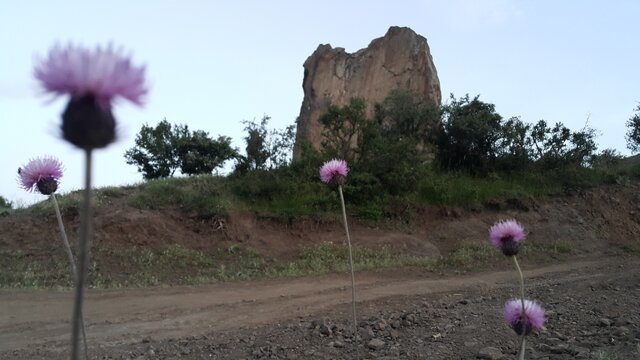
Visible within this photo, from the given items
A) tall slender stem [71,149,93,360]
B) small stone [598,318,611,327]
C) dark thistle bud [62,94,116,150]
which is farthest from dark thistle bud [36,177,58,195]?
small stone [598,318,611,327]

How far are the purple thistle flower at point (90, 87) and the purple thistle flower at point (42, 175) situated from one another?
72.5 inches

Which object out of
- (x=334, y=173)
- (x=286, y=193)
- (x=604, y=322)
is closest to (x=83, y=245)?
(x=334, y=173)

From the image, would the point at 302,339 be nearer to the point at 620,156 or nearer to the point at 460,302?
the point at 460,302

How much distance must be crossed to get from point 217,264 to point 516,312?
10454mm

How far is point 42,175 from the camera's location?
320 cm

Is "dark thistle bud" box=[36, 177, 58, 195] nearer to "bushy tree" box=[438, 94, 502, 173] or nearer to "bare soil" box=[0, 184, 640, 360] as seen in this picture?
"bare soil" box=[0, 184, 640, 360]

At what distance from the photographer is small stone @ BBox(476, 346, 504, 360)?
4820 mm

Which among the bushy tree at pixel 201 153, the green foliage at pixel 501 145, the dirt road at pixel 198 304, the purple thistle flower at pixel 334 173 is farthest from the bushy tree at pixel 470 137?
the purple thistle flower at pixel 334 173

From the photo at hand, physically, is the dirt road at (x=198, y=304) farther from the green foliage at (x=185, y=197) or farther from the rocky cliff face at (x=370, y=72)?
the rocky cliff face at (x=370, y=72)

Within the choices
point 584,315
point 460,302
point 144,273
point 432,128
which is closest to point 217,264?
point 144,273

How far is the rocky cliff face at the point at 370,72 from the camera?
77.6ft

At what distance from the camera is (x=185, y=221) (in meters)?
14.5

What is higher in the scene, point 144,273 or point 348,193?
point 348,193

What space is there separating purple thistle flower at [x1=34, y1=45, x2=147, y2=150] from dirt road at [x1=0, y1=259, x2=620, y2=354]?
580 cm
